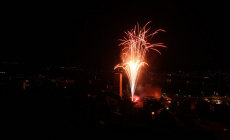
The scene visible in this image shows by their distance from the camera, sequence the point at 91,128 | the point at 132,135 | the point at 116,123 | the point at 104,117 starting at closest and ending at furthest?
the point at 91,128 → the point at 132,135 → the point at 116,123 → the point at 104,117

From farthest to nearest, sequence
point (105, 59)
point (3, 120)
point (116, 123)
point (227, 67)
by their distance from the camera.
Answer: point (227, 67) → point (105, 59) → point (116, 123) → point (3, 120)

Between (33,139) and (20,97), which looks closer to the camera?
(33,139)

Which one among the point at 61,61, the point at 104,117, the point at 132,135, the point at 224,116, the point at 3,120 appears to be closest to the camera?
the point at 3,120

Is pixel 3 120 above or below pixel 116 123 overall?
above

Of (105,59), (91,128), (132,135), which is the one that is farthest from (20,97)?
(105,59)

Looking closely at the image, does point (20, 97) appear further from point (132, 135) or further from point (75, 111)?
point (132, 135)

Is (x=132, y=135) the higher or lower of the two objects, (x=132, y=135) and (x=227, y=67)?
the lower

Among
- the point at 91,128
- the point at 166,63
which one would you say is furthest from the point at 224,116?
the point at 166,63

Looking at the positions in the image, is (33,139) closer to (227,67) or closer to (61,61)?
(61,61)

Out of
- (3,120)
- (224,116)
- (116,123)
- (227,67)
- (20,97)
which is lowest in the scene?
(224,116)
